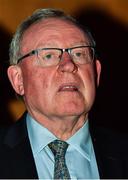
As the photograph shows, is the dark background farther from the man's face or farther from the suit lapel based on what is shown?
the suit lapel

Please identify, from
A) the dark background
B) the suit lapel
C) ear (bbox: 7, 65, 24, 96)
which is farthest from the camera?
the dark background

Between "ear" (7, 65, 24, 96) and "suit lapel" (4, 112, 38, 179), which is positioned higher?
"ear" (7, 65, 24, 96)

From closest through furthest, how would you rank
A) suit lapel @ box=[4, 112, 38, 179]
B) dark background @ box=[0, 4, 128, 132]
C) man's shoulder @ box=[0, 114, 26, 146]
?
suit lapel @ box=[4, 112, 38, 179] < man's shoulder @ box=[0, 114, 26, 146] < dark background @ box=[0, 4, 128, 132]

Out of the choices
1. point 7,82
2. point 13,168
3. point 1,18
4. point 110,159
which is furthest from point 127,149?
point 1,18

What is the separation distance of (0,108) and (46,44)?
1.08 meters

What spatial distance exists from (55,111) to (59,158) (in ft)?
0.55

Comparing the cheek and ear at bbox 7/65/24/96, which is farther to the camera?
ear at bbox 7/65/24/96

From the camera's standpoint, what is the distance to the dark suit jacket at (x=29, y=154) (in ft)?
4.98

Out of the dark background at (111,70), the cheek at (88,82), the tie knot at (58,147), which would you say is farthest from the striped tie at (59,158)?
the dark background at (111,70)

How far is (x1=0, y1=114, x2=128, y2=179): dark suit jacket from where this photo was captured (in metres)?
1.52

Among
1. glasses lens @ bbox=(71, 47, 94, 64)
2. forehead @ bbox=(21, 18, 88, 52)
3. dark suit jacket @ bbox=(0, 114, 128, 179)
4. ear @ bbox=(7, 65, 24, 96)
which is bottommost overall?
dark suit jacket @ bbox=(0, 114, 128, 179)

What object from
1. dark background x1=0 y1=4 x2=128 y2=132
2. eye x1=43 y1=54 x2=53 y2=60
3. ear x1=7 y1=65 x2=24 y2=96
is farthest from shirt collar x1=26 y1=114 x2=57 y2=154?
dark background x1=0 y1=4 x2=128 y2=132

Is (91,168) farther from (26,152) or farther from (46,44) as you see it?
(46,44)

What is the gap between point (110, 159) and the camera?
164cm
